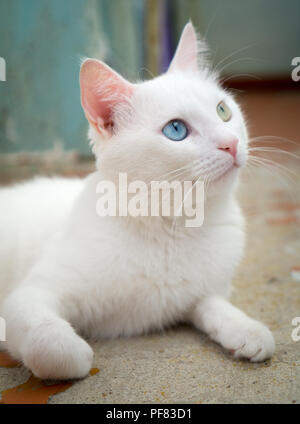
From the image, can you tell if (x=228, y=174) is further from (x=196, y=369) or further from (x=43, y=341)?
(x=43, y=341)

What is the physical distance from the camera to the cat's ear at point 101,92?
1.14 m

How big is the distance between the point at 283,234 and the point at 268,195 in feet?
2.95

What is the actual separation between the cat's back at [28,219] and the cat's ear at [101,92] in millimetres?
398

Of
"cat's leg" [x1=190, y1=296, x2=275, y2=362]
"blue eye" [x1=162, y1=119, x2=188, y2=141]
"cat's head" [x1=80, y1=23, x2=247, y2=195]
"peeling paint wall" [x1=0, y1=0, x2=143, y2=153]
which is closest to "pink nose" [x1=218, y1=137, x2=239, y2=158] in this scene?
"cat's head" [x1=80, y1=23, x2=247, y2=195]

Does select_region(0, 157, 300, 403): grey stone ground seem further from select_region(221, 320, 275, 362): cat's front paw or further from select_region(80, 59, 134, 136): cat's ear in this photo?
select_region(80, 59, 134, 136): cat's ear

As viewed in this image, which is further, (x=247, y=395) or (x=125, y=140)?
(x=125, y=140)

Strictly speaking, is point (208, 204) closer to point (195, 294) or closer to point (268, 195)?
point (195, 294)

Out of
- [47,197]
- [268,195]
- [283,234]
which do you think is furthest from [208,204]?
[268,195]

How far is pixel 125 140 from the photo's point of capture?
1160 millimetres

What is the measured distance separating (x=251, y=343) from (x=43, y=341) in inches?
20.4

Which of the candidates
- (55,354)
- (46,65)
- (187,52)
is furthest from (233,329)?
(46,65)

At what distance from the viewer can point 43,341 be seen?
936mm

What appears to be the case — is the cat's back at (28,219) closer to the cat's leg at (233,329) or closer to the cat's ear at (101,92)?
the cat's ear at (101,92)
